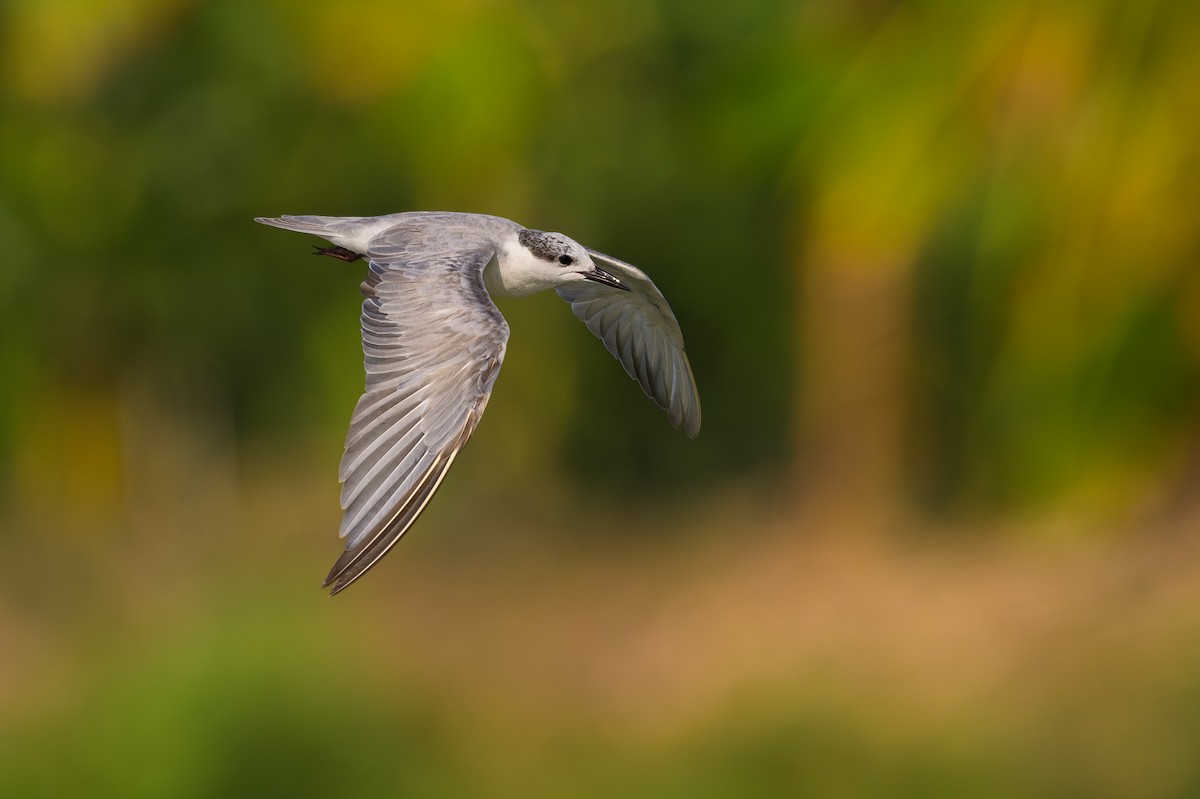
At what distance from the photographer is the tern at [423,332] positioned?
4.73 metres

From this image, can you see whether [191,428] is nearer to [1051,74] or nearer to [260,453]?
[260,453]

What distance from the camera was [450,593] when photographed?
13.2m

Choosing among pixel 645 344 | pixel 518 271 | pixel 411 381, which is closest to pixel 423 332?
pixel 411 381

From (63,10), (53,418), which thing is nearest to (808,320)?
Result: (63,10)

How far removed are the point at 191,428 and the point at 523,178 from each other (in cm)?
440

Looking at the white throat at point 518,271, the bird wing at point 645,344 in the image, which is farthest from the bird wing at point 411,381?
the bird wing at point 645,344

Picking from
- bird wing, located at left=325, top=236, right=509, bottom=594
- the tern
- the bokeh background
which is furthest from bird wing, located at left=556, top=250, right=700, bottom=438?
the bokeh background

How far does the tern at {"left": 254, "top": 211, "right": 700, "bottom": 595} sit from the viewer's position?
4734 millimetres

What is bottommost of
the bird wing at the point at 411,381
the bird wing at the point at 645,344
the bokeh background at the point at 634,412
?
the bokeh background at the point at 634,412

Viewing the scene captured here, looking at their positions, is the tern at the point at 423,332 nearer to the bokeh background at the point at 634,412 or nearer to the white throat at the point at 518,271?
the white throat at the point at 518,271

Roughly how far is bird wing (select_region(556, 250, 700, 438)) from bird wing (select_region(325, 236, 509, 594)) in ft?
3.98

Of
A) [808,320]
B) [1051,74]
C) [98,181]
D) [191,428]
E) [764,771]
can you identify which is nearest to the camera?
[764,771]

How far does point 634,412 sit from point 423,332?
32.9ft

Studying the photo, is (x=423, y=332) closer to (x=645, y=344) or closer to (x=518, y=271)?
(x=518, y=271)
